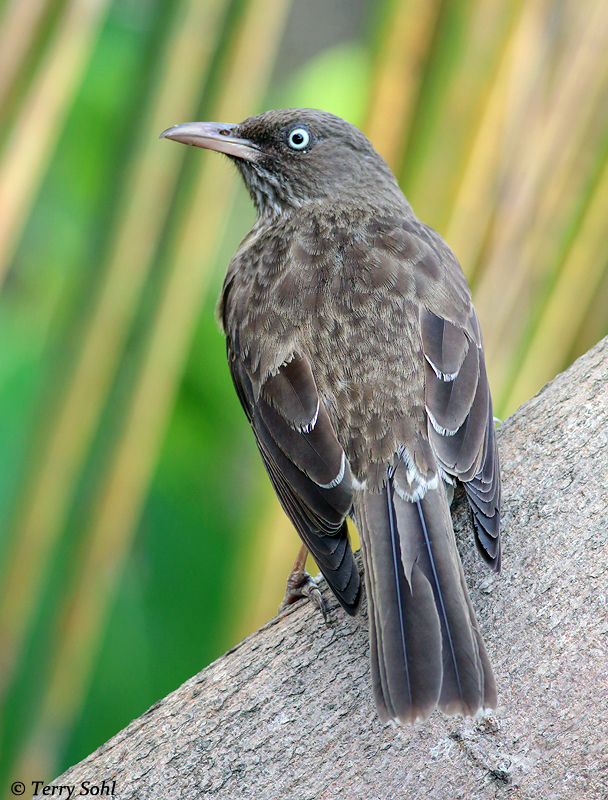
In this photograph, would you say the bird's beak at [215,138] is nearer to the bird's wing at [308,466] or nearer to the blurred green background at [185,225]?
the blurred green background at [185,225]

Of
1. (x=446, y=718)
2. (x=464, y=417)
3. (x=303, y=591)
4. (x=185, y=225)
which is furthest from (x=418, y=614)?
(x=185, y=225)

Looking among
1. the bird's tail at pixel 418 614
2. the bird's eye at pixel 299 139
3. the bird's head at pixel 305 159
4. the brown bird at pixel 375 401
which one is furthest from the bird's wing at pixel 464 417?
the bird's eye at pixel 299 139

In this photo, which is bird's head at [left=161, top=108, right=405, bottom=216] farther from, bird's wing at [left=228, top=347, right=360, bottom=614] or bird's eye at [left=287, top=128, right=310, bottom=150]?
bird's wing at [left=228, top=347, right=360, bottom=614]

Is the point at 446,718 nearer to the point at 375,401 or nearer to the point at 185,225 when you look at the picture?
the point at 375,401

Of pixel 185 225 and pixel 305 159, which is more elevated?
pixel 305 159

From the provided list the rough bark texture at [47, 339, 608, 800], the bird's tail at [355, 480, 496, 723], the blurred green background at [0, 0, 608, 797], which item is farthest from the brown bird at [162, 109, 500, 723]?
the blurred green background at [0, 0, 608, 797]

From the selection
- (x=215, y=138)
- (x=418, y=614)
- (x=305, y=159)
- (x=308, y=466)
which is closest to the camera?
(x=418, y=614)
